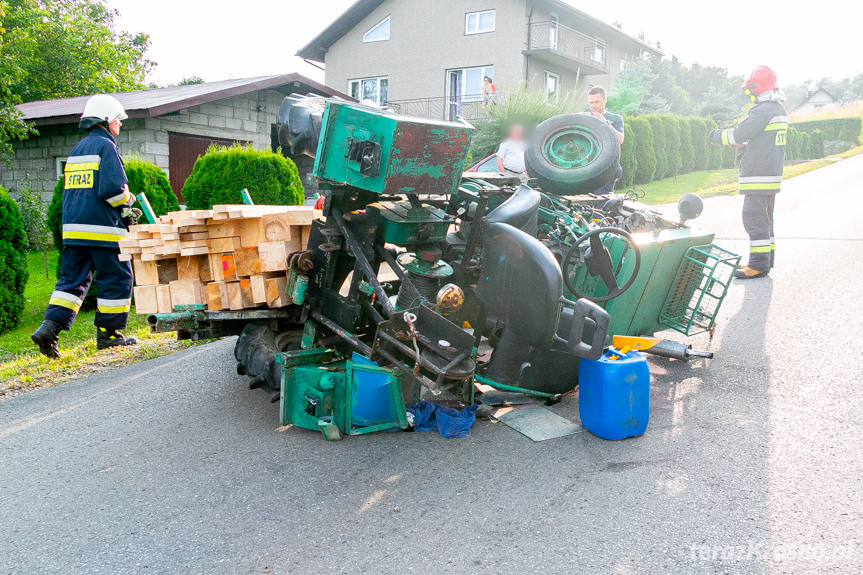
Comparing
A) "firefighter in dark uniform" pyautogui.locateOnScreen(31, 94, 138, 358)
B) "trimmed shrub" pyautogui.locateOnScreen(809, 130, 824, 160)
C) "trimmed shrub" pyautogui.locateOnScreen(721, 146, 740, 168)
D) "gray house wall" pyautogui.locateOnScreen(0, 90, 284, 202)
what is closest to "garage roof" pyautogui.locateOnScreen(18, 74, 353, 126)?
"gray house wall" pyautogui.locateOnScreen(0, 90, 284, 202)

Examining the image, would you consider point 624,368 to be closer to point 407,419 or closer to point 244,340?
point 407,419

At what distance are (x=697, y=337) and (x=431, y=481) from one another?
3.39 m

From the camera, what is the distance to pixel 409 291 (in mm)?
3604

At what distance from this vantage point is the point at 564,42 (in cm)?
2772

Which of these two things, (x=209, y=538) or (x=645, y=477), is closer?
(x=209, y=538)

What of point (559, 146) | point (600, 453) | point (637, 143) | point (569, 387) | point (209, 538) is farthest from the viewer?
point (637, 143)

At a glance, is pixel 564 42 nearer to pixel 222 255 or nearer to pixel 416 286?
pixel 222 255

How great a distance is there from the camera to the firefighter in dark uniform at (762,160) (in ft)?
24.5

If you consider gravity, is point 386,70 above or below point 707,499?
above

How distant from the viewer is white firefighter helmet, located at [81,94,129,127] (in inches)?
233

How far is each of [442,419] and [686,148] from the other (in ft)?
75.1

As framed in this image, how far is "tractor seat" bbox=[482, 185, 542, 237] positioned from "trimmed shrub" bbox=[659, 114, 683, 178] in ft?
65.6

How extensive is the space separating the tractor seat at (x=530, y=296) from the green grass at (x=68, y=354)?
3.64 m

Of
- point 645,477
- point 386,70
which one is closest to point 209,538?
point 645,477
